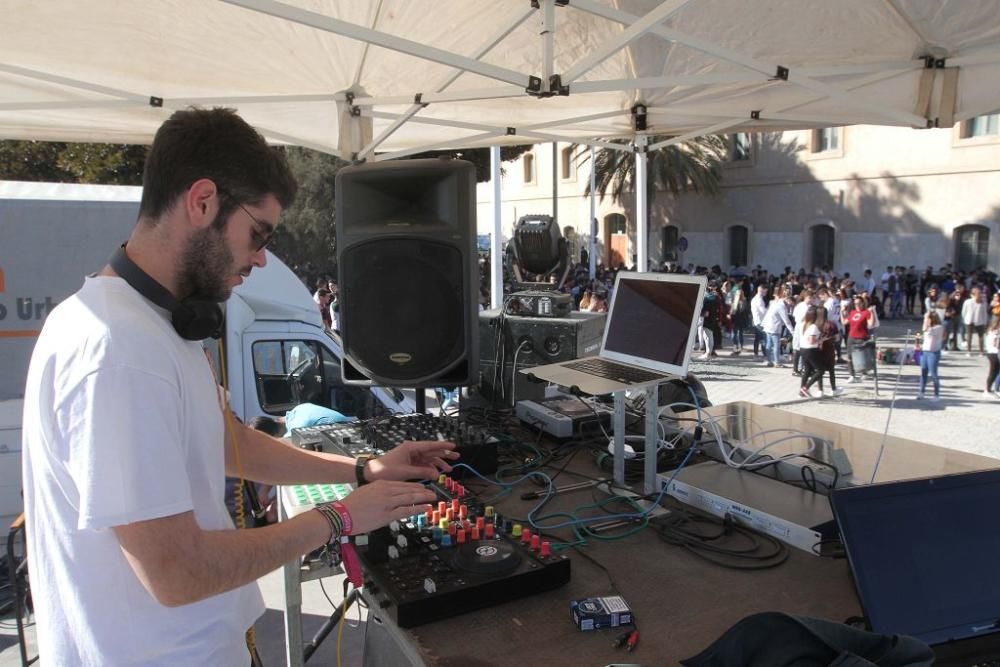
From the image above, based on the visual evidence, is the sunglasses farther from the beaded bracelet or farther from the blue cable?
the blue cable

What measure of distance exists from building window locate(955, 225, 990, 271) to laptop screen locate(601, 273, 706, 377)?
69.3 ft

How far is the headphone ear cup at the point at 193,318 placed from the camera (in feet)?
4.07

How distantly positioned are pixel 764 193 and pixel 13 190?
73.8ft

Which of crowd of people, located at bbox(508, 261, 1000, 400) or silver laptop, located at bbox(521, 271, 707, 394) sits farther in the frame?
crowd of people, located at bbox(508, 261, 1000, 400)

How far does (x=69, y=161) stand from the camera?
11445 millimetres

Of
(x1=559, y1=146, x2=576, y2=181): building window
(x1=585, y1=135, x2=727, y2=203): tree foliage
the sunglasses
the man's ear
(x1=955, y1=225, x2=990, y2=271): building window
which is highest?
(x1=559, y1=146, x2=576, y2=181): building window

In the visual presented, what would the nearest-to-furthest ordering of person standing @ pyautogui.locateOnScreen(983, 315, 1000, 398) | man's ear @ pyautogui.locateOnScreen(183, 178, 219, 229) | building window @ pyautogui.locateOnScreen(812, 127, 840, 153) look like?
1. man's ear @ pyautogui.locateOnScreen(183, 178, 219, 229)
2. person standing @ pyautogui.locateOnScreen(983, 315, 1000, 398)
3. building window @ pyautogui.locateOnScreen(812, 127, 840, 153)

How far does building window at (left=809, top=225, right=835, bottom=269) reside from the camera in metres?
22.6

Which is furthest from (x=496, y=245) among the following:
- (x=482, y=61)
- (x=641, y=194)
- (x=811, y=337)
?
(x=811, y=337)

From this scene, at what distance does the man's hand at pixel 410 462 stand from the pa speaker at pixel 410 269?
70 cm

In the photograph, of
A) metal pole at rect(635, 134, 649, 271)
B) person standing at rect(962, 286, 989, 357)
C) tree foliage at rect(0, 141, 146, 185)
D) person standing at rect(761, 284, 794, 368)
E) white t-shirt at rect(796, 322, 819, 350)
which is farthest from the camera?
person standing at rect(962, 286, 989, 357)

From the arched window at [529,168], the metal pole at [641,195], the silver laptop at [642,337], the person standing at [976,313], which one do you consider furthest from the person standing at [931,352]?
the arched window at [529,168]

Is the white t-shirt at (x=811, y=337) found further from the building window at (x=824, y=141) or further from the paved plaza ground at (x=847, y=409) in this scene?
the building window at (x=824, y=141)

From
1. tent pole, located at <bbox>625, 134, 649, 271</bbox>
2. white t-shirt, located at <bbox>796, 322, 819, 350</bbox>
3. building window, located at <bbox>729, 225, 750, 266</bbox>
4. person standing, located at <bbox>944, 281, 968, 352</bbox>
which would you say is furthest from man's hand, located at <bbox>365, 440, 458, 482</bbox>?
building window, located at <bbox>729, 225, 750, 266</bbox>
